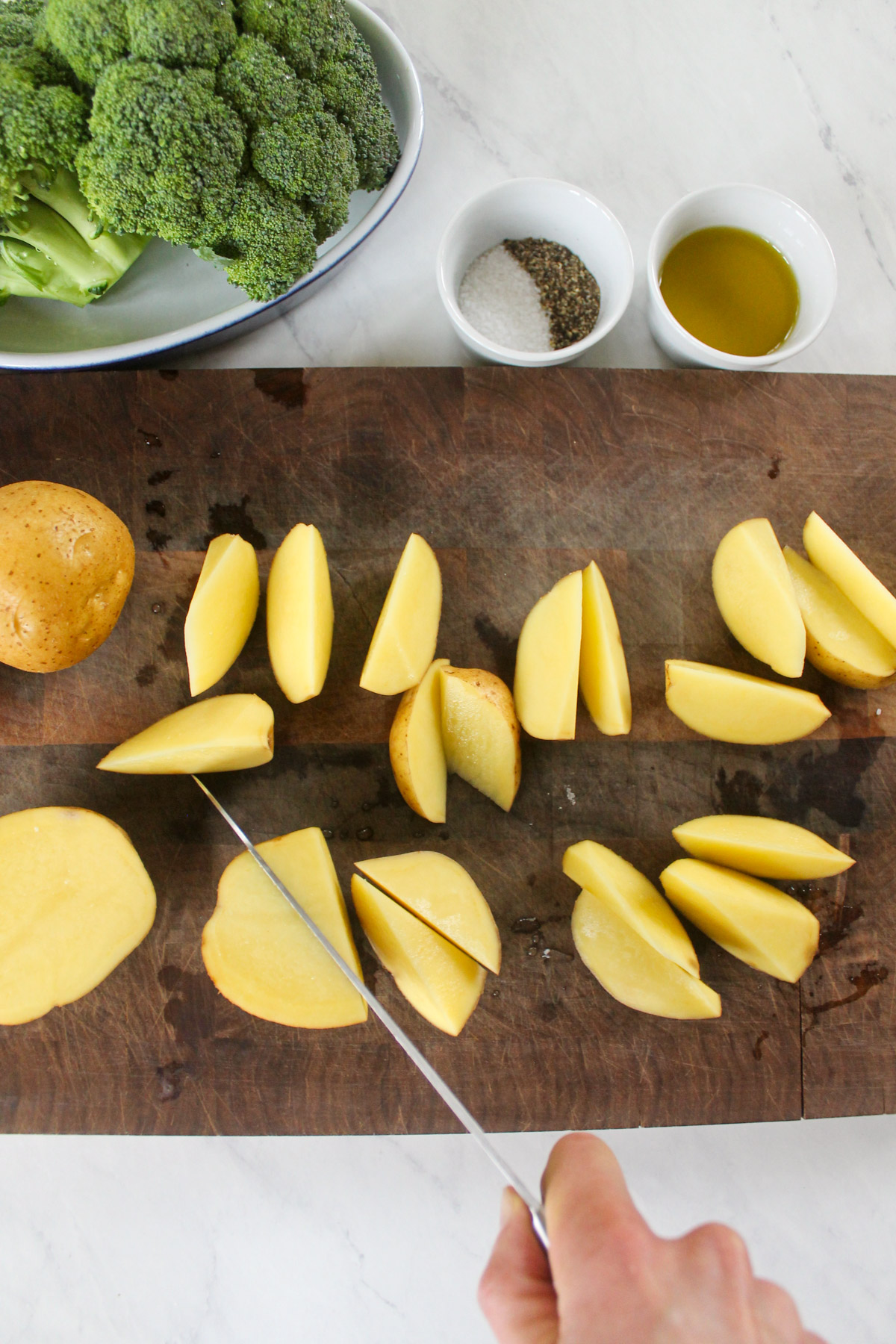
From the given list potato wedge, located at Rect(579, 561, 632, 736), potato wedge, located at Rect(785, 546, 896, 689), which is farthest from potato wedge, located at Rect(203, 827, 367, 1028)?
potato wedge, located at Rect(785, 546, 896, 689)

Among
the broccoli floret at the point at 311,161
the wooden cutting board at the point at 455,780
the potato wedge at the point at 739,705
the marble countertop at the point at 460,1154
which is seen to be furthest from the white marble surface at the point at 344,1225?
the broccoli floret at the point at 311,161

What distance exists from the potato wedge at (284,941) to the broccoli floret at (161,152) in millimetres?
1070

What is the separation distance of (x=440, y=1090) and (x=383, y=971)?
276mm

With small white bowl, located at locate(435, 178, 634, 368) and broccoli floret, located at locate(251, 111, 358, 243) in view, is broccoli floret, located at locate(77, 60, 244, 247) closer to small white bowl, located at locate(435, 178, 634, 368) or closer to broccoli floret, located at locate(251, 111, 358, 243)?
broccoli floret, located at locate(251, 111, 358, 243)

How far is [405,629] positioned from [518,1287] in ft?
3.32

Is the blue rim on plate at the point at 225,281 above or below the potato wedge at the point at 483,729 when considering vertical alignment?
above

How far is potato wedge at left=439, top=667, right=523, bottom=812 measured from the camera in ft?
5.08

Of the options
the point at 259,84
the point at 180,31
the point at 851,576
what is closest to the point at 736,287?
the point at 851,576

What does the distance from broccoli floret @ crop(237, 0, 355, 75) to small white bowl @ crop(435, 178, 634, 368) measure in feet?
1.12

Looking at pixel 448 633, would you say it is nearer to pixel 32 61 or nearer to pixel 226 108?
pixel 226 108

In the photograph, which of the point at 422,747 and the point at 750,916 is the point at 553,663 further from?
the point at 750,916

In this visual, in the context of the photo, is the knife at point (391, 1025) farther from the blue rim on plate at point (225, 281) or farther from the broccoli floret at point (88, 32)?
the broccoli floret at point (88, 32)

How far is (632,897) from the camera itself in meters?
1.56

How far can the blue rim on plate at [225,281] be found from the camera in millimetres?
1621
